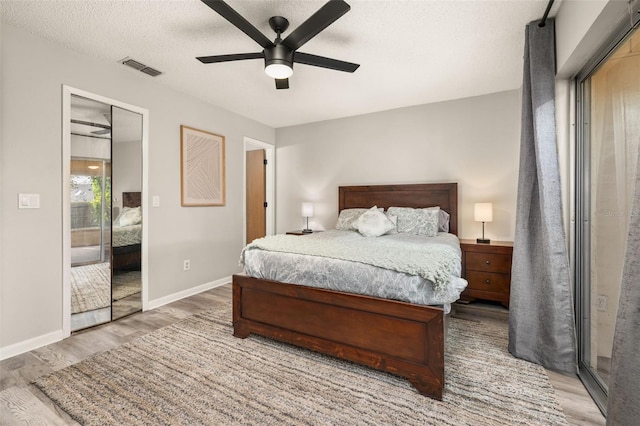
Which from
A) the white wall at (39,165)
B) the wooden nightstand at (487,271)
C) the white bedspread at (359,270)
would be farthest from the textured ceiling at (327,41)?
the wooden nightstand at (487,271)

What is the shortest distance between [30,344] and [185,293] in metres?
1.46

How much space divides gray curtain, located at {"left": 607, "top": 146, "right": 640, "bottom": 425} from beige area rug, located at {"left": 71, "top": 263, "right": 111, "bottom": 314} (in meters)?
3.68

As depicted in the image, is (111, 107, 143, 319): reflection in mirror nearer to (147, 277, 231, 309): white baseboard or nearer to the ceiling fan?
(147, 277, 231, 309): white baseboard

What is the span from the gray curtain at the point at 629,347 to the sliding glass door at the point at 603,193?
78cm

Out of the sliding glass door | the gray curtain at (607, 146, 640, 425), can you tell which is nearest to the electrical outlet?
the sliding glass door

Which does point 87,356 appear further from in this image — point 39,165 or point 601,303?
point 601,303

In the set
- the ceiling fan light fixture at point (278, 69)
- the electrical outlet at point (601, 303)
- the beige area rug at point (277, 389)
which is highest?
the ceiling fan light fixture at point (278, 69)

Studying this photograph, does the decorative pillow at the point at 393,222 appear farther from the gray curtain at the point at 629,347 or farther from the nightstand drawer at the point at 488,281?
the gray curtain at the point at 629,347

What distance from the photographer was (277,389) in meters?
1.77

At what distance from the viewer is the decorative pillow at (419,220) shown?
133 inches

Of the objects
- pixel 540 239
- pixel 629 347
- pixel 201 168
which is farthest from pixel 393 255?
pixel 201 168

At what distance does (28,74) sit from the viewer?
2289 mm

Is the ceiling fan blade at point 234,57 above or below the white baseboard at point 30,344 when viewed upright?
above

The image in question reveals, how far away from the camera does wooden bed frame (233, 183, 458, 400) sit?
170 cm
